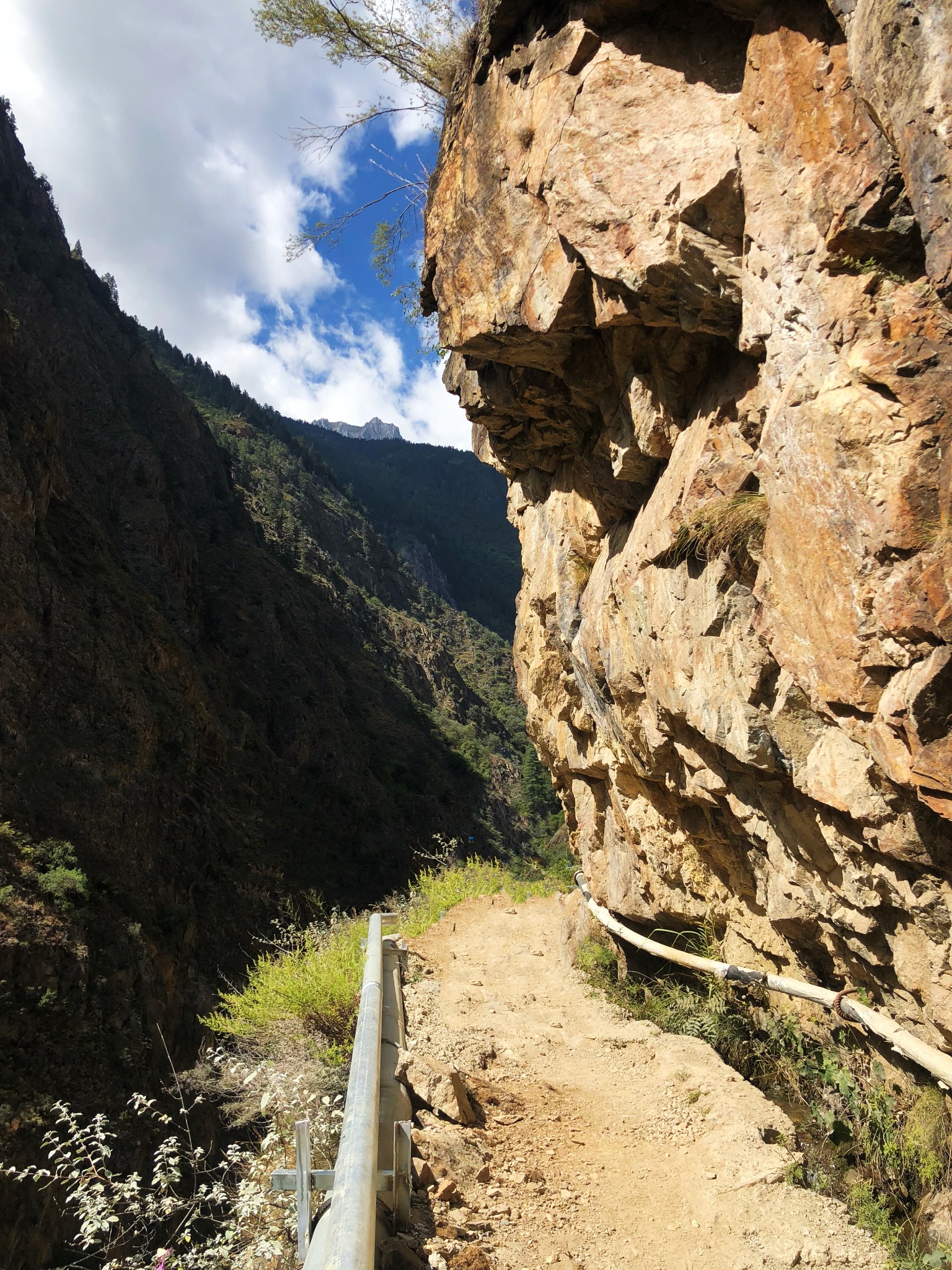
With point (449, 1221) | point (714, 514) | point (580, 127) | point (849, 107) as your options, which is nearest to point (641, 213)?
point (580, 127)

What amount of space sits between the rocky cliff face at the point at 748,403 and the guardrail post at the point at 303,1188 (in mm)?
2362

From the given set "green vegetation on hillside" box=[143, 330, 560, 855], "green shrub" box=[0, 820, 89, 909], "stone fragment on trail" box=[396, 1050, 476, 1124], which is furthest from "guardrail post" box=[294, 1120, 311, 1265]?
"green vegetation on hillside" box=[143, 330, 560, 855]

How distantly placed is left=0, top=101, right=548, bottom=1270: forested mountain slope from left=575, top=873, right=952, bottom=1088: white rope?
10.6m

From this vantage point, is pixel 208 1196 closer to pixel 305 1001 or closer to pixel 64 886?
pixel 305 1001

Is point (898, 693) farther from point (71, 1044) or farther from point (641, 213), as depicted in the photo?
point (71, 1044)

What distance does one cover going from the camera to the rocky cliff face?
2734mm

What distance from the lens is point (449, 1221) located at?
111 inches

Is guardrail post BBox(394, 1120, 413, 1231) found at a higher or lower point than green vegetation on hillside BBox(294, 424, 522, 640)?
lower

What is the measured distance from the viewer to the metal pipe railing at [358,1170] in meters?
1.55

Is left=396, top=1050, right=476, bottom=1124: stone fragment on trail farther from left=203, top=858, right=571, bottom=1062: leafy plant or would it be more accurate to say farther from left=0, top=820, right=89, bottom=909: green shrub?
left=0, top=820, right=89, bottom=909: green shrub

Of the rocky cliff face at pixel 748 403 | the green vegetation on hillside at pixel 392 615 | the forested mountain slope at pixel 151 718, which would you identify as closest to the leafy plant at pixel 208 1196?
the rocky cliff face at pixel 748 403

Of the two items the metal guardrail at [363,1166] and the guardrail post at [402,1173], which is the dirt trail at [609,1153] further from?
the metal guardrail at [363,1166]

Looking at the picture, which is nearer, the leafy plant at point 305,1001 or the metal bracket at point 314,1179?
the metal bracket at point 314,1179

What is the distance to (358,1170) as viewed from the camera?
186cm
